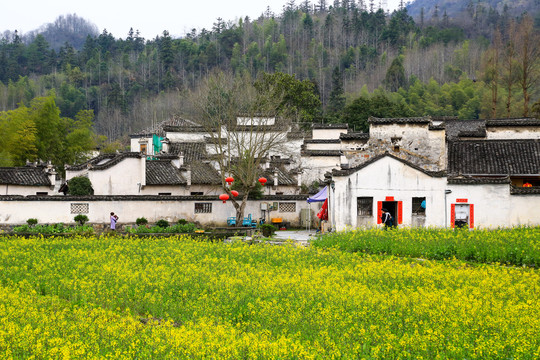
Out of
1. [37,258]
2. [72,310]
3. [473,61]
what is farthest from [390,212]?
[473,61]

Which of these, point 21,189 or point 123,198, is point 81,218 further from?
point 21,189

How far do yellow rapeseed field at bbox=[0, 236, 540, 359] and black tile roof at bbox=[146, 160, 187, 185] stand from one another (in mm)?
19422

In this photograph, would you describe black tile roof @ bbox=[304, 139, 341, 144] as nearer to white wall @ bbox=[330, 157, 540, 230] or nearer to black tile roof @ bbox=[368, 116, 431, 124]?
black tile roof @ bbox=[368, 116, 431, 124]

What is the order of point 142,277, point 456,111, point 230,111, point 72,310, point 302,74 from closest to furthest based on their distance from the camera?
point 72,310
point 142,277
point 230,111
point 456,111
point 302,74

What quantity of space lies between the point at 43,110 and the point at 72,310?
1580 inches

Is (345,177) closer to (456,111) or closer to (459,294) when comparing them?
(459,294)

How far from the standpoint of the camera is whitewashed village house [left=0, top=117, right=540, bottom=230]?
90.9 ft

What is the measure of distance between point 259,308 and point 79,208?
22.0m

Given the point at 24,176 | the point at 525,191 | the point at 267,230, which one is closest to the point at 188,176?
the point at 24,176

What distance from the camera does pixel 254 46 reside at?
121 metres

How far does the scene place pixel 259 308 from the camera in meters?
12.0

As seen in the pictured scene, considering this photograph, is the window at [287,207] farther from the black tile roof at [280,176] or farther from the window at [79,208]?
the window at [79,208]

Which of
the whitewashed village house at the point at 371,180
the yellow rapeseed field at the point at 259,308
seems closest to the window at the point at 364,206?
the whitewashed village house at the point at 371,180

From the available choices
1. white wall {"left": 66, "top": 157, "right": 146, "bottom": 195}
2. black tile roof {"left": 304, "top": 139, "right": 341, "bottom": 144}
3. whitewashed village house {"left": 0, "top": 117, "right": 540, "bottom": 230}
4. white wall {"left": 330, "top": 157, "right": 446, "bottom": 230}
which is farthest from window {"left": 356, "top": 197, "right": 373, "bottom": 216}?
black tile roof {"left": 304, "top": 139, "right": 341, "bottom": 144}
